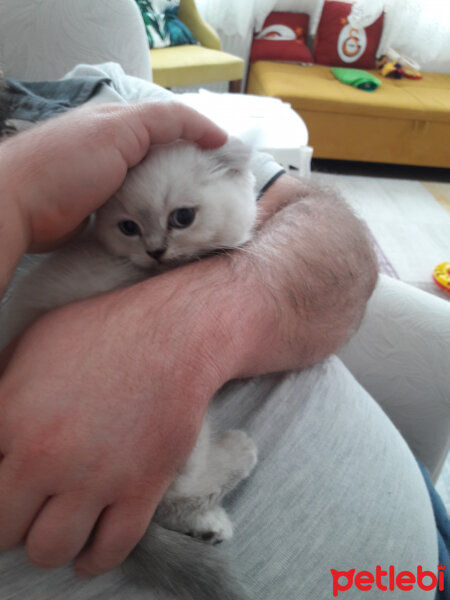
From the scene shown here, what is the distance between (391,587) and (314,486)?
17 cm

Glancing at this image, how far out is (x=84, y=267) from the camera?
0.63 m

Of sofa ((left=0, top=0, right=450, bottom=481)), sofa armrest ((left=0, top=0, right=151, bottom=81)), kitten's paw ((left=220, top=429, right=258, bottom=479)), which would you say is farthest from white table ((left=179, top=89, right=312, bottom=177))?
kitten's paw ((left=220, top=429, right=258, bottom=479))

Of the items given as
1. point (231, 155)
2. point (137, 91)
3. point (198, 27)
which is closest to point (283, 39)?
point (198, 27)

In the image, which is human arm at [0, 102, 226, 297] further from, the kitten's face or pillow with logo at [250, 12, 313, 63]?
pillow with logo at [250, 12, 313, 63]

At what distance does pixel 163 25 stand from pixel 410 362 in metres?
3.04

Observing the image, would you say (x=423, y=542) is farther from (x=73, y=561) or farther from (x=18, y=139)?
(x=18, y=139)

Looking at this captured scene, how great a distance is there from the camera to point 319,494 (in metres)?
0.59

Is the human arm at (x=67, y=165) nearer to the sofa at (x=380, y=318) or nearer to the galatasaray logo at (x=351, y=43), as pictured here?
the sofa at (x=380, y=318)

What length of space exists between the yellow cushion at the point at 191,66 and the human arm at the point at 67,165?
2321 mm

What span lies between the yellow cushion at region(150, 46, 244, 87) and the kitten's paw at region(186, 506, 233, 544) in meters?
2.65

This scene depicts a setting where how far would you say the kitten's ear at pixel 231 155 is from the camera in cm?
70

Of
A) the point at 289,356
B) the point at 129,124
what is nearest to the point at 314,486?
the point at 289,356

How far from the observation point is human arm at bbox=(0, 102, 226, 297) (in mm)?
496

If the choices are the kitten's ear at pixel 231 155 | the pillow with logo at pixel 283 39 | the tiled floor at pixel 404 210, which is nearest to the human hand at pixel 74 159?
the kitten's ear at pixel 231 155
